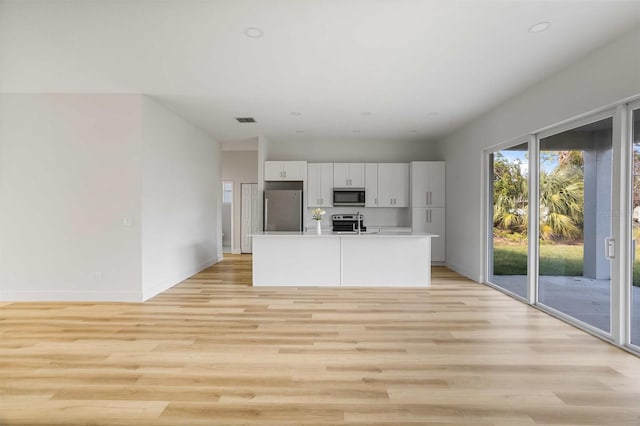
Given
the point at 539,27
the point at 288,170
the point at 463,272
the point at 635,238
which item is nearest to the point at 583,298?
the point at 635,238

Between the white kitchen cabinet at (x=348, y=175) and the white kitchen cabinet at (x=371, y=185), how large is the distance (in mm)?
92

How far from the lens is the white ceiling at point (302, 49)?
7.93 feet

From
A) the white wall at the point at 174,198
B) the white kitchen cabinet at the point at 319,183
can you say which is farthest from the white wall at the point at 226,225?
the white kitchen cabinet at the point at 319,183

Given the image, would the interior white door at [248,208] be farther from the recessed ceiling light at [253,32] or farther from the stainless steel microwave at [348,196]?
the recessed ceiling light at [253,32]

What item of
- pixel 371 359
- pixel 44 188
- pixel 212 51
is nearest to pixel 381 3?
pixel 212 51

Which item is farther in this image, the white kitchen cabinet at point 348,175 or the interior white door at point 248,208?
the interior white door at point 248,208

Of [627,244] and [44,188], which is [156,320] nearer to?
[44,188]

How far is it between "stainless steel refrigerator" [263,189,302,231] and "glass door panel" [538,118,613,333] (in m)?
4.23

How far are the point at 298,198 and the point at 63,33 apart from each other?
14.8 ft

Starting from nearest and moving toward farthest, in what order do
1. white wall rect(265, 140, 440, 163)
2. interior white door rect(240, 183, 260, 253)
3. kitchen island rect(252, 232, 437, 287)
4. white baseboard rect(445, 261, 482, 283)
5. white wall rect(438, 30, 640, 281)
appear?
white wall rect(438, 30, 640, 281)
kitchen island rect(252, 232, 437, 287)
white baseboard rect(445, 261, 482, 283)
white wall rect(265, 140, 440, 163)
interior white door rect(240, 183, 260, 253)

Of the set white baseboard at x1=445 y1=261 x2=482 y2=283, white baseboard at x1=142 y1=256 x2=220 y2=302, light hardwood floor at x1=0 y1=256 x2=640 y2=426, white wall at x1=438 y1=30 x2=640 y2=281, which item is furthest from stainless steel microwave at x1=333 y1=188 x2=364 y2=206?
light hardwood floor at x1=0 y1=256 x2=640 y2=426

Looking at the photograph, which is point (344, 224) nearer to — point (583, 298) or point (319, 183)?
point (319, 183)

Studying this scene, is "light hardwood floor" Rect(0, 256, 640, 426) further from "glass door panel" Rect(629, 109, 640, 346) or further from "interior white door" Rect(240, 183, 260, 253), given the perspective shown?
"interior white door" Rect(240, 183, 260, 253)

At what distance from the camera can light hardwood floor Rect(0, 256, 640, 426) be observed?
1.91 m
